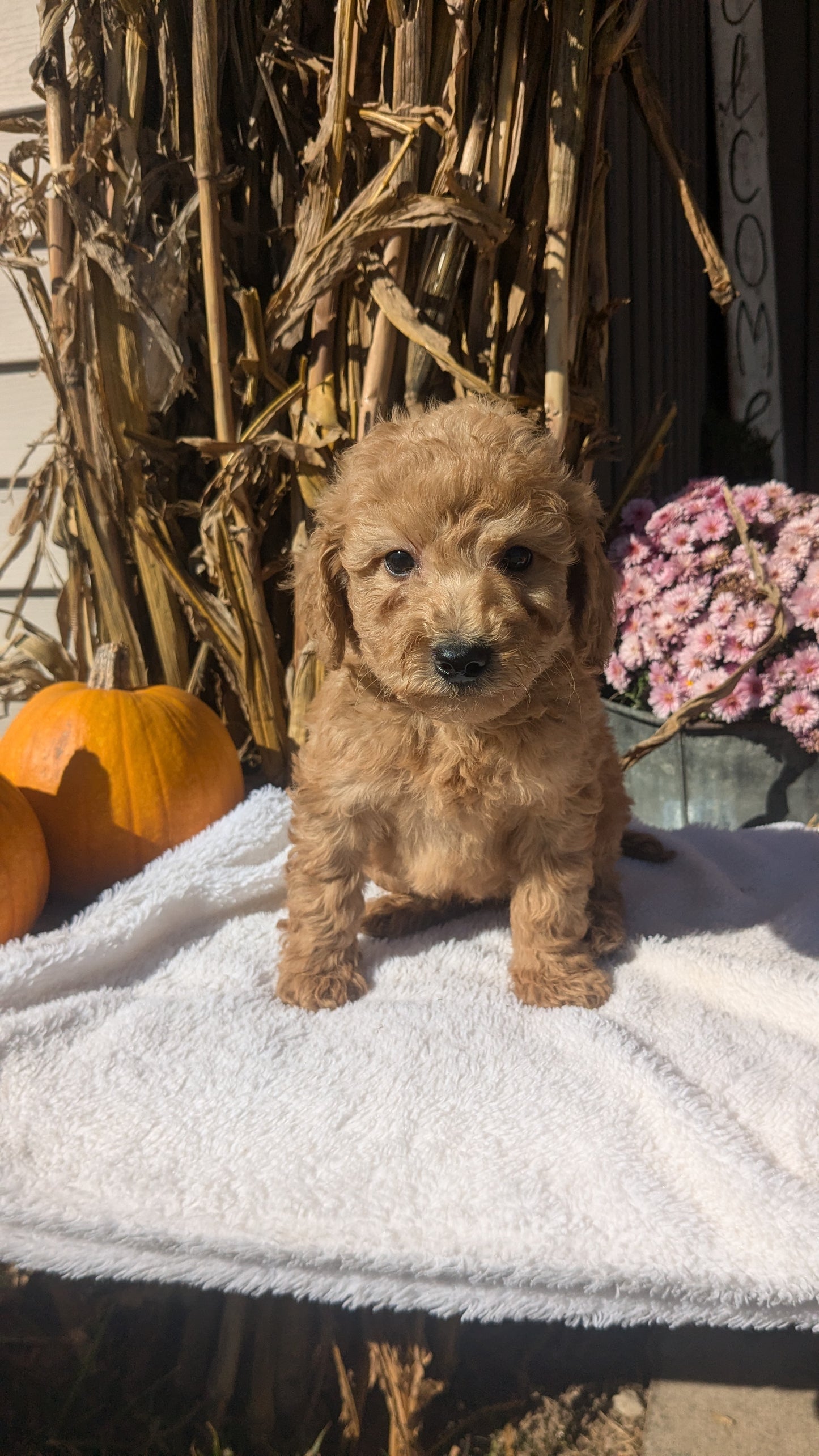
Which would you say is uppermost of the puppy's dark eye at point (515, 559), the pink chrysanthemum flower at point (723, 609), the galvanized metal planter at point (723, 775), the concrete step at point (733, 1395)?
the puppy's dark eye at point (515, 559)

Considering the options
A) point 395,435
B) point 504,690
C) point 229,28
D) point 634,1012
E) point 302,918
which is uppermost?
point 229,28

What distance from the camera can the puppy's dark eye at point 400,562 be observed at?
2117mm

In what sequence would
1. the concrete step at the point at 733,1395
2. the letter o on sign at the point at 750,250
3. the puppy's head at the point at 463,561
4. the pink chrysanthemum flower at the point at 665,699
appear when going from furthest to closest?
the letter o on sign at the point at 750,250 < the pink chrysanthemum flower at the point at 665,699 < the puppy's head at the point at 463,561 < the concrete step at the point at 733,1395

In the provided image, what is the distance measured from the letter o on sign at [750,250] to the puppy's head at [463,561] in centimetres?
524

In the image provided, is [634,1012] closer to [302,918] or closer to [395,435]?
[302,918]

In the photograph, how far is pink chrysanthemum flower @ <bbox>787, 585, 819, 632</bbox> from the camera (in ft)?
11.5

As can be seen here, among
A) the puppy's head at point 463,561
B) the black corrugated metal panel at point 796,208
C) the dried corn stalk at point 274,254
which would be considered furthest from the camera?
the black corrugated metal panel at point 796,208

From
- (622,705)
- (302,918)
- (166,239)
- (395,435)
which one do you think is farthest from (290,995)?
(166,239)

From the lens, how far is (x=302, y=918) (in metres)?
2.51

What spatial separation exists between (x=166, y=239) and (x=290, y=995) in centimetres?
250

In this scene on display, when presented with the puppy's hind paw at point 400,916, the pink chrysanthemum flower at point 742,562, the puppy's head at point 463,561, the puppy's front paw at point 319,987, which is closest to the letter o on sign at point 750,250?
the pink chrysanthemum flower at point 742,562

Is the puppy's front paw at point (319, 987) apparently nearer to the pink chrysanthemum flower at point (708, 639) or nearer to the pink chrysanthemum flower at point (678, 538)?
the pink chrysanthemum flower at point (708, 639)

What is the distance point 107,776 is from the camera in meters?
3.09

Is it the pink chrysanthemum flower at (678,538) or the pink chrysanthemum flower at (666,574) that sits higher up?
the pink chrysanthemum flower at (678,538)
